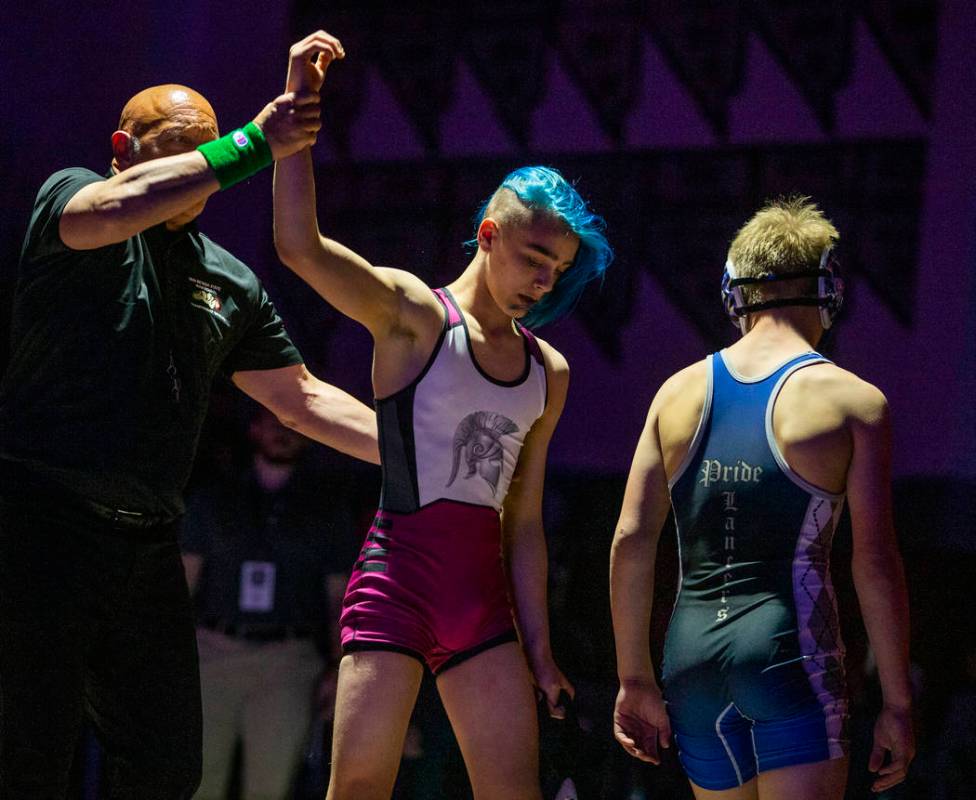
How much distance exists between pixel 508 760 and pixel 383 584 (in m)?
0.46

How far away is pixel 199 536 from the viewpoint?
5273mm

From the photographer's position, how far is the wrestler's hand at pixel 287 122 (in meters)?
2.61

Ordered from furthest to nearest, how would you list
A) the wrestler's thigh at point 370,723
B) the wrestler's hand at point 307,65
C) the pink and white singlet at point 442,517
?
the pink and white singlet at point 442,517 → the wrestler's thigh at point 370,723 → the wrestler's hand at point 307,65

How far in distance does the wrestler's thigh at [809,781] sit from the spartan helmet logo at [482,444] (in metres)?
0.92

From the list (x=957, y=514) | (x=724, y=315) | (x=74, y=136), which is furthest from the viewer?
(x=74, y=136)

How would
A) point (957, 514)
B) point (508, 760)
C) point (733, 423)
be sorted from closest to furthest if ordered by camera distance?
1. point (733, 423)
2. point (508, 760)
3. point (957, 514)

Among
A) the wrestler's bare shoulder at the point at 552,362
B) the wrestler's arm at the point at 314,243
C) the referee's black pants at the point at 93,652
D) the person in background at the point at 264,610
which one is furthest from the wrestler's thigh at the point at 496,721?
the person in background at the point at 264,610

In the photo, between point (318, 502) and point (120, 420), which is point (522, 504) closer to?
point (120, 420)

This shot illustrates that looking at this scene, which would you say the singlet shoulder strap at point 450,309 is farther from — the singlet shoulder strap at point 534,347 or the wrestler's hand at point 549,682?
the wrestler's hand at point 549,682

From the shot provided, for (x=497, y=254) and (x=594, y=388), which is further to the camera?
(x=594, y=388)

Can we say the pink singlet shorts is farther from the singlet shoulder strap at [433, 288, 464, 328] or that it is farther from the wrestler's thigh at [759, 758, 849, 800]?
the wrestler's thigh at [759, 758, 849, 800]

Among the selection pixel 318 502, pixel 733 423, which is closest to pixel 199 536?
pixel 318 502

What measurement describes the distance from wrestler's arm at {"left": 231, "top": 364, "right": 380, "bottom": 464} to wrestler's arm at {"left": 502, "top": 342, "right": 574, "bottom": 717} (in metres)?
0.38

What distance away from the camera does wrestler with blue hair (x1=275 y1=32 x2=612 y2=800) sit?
2.77 m
